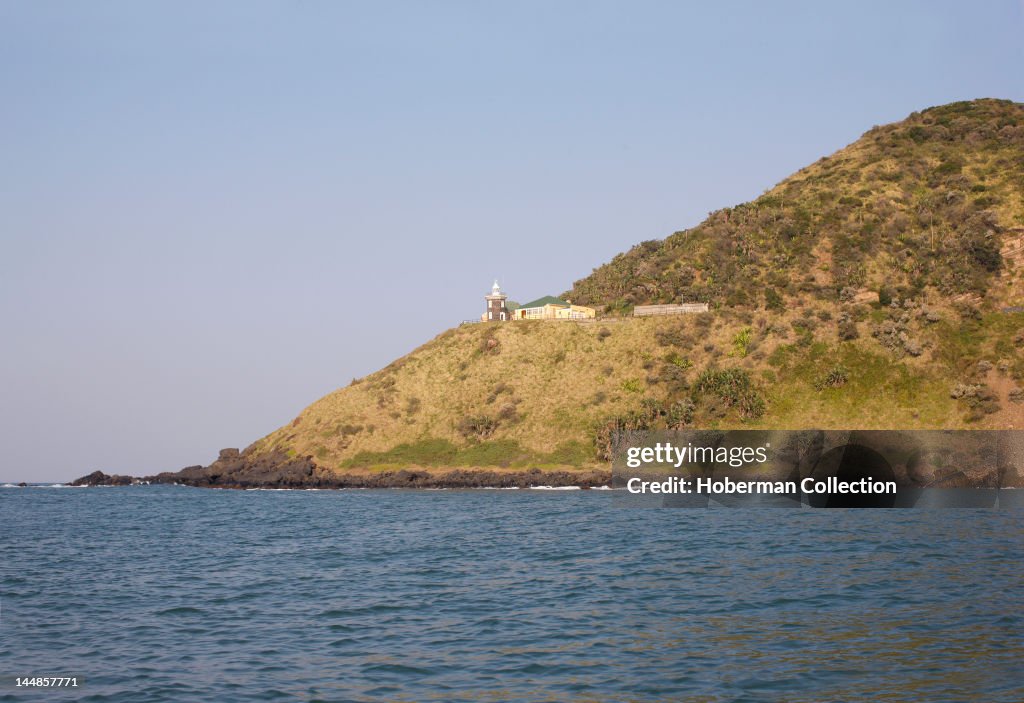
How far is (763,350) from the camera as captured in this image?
399 feet

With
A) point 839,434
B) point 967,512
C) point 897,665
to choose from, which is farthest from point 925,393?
point 897,665

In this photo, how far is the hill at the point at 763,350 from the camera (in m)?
112

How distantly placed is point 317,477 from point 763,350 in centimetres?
5552

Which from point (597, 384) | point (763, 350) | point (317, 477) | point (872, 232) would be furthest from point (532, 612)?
point (872, 232)

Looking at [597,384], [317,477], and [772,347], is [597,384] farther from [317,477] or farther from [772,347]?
[317,477]

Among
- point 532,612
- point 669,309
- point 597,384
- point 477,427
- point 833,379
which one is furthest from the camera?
point 669,309

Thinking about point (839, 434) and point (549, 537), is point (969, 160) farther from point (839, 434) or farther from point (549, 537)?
point (549, 537)

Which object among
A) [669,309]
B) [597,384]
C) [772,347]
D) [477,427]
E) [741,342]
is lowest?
[477,427]

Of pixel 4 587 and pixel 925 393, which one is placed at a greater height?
pixel 925 393

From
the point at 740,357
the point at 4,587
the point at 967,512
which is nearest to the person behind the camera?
the point at 4,587

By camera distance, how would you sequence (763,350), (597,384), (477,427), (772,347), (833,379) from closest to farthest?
(833,379) < (763,350) < (477,427) < (772,347) < (597,384)

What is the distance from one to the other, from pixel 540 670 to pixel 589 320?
373 feet

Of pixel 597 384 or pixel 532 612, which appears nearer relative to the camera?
pixel 532 612

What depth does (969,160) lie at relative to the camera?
152 m
